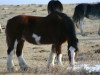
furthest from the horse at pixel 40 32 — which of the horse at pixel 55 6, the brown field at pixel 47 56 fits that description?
the horse at pixel 55 6

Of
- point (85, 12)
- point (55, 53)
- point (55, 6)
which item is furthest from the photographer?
point (85, 12)

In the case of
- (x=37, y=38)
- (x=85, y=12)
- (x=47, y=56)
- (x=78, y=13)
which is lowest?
(x=85, y=12)

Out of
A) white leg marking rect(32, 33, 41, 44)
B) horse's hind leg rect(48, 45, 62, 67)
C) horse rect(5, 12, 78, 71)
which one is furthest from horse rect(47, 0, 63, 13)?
horse's hind leg rect(48, 45, 62, 67)

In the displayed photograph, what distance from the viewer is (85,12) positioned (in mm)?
29406

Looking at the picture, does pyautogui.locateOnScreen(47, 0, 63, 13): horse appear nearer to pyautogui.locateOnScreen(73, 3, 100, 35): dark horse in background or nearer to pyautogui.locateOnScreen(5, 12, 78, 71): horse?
pyautogui.locateOnScreen(5, 12, 78, 71): horse

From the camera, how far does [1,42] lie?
23453 mm

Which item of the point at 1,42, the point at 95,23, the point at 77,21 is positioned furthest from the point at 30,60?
the point at 95,23

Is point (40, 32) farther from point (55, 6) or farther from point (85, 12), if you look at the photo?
point (85, 12)

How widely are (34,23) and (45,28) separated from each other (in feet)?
1.28

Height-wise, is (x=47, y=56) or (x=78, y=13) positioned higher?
(x=47, y=56)

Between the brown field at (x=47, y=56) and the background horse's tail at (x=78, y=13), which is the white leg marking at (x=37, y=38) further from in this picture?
the background horse's tail at (x=78, y=13)

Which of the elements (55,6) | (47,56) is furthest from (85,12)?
(55,6)

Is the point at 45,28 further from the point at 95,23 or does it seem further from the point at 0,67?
the point at 95,23

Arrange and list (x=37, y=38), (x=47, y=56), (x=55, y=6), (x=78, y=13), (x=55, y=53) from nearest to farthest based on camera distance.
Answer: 1. (x=37, y=38)
2. (x=55, y=53)
3. (x=55, y=6)
4. (x=47, y=56)
5. (x=78, y=13)
